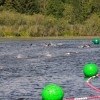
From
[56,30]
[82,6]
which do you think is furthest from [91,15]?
[56,30]

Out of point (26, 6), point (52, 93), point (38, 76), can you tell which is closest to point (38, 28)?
point (26, 6)

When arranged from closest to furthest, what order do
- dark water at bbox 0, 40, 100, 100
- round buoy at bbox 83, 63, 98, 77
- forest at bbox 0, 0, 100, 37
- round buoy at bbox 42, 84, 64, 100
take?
1. round buoy at bbox 42, 84, 64, 100
2. dark water at bbox 0, 40, 100, 100
3. round buoy at bbox 83, 63, 98, 77
4. forest at bbox 0, 0, 100, 37

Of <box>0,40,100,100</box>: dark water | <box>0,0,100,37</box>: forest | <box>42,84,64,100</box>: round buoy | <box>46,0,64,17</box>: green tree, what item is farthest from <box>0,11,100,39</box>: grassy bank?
<box>42,84,64,100</box>: round buoy

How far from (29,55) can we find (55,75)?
1919 cm

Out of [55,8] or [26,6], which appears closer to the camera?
[55,8]

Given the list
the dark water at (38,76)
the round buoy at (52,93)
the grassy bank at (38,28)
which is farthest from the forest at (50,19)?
the round buoy at (52,93)

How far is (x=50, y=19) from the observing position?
4459 inches

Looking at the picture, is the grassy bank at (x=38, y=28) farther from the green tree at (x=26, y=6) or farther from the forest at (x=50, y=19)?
the green tree at (x=26, y=6)

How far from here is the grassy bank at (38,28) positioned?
332 ft

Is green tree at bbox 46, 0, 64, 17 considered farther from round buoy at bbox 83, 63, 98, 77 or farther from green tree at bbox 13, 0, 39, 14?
round buoy at bbox 83, 63, 98, 77

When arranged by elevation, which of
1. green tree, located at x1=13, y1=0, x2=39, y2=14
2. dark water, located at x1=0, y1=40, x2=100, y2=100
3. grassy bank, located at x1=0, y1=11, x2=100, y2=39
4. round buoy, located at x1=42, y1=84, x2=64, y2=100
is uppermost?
round buoy, located at x1=42, y1=84, x2=64, y2=100

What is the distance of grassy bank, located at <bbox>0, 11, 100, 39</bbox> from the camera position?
101312 millimetres

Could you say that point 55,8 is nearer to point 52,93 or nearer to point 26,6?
point 26,6

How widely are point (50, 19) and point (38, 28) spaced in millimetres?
12335
